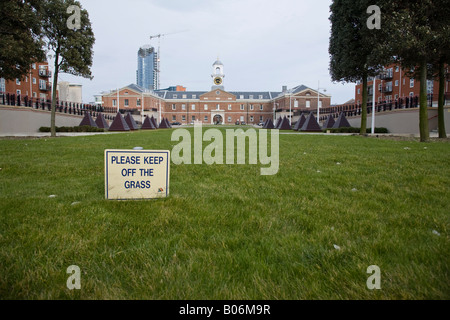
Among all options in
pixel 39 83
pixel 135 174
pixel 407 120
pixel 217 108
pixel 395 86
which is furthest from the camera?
pixel 217 108

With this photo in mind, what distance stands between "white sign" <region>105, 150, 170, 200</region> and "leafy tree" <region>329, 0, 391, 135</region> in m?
15.5

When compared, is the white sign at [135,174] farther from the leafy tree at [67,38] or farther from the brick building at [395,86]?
the brick building at [395,86]

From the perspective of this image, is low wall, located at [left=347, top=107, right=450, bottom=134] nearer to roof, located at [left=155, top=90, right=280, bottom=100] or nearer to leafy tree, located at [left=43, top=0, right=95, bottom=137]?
leafy tree, located at [left=43, top=0, right=95, bottom=137]

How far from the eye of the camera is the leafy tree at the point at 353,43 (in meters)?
16.0

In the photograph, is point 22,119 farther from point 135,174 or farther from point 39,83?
point 39,83

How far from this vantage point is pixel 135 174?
388 cm

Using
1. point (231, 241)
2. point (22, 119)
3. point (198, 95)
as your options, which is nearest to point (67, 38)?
point (22, 119)

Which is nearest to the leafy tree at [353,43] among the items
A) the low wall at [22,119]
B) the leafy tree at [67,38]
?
the leafy tree at [67,38]

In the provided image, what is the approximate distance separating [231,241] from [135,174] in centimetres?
204

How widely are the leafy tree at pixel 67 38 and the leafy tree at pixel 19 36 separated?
85 cm

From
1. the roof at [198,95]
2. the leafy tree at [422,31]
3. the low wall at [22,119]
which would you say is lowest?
the low wall at [22,119]

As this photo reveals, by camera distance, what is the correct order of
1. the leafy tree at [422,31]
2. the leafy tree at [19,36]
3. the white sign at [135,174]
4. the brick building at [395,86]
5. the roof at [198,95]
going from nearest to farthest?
1. the white sign at [135,174]
2. the leafy tree at [422,31]
3. the leafy tree at [19,36]
4. the brick building at [395,86]
5. the roof at [198,95]
